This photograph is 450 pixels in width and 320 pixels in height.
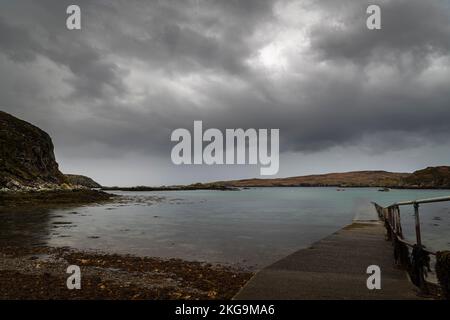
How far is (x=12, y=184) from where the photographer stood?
188 feet

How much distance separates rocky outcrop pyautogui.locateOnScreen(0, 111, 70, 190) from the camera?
6250 centimetres

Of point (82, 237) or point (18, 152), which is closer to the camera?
point (82, 237)

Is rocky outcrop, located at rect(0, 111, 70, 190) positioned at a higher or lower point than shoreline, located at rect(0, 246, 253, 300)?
higher

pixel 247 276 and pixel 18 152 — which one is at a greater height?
pixel 18 152

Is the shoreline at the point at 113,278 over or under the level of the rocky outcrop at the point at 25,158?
under

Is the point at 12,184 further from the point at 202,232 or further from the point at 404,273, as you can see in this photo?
the point at 404,273

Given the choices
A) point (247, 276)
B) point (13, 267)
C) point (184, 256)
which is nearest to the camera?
point (247, 276)

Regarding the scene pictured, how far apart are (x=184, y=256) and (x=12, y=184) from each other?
5566cm

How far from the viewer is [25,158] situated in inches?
2899

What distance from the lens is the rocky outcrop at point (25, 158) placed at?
205ft

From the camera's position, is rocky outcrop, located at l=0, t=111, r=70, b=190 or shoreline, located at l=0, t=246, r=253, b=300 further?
rocky outcrop, located at l=0, t=111, r=70, b=190

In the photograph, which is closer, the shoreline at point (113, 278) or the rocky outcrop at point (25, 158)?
the shoreline at point (113, 278)
